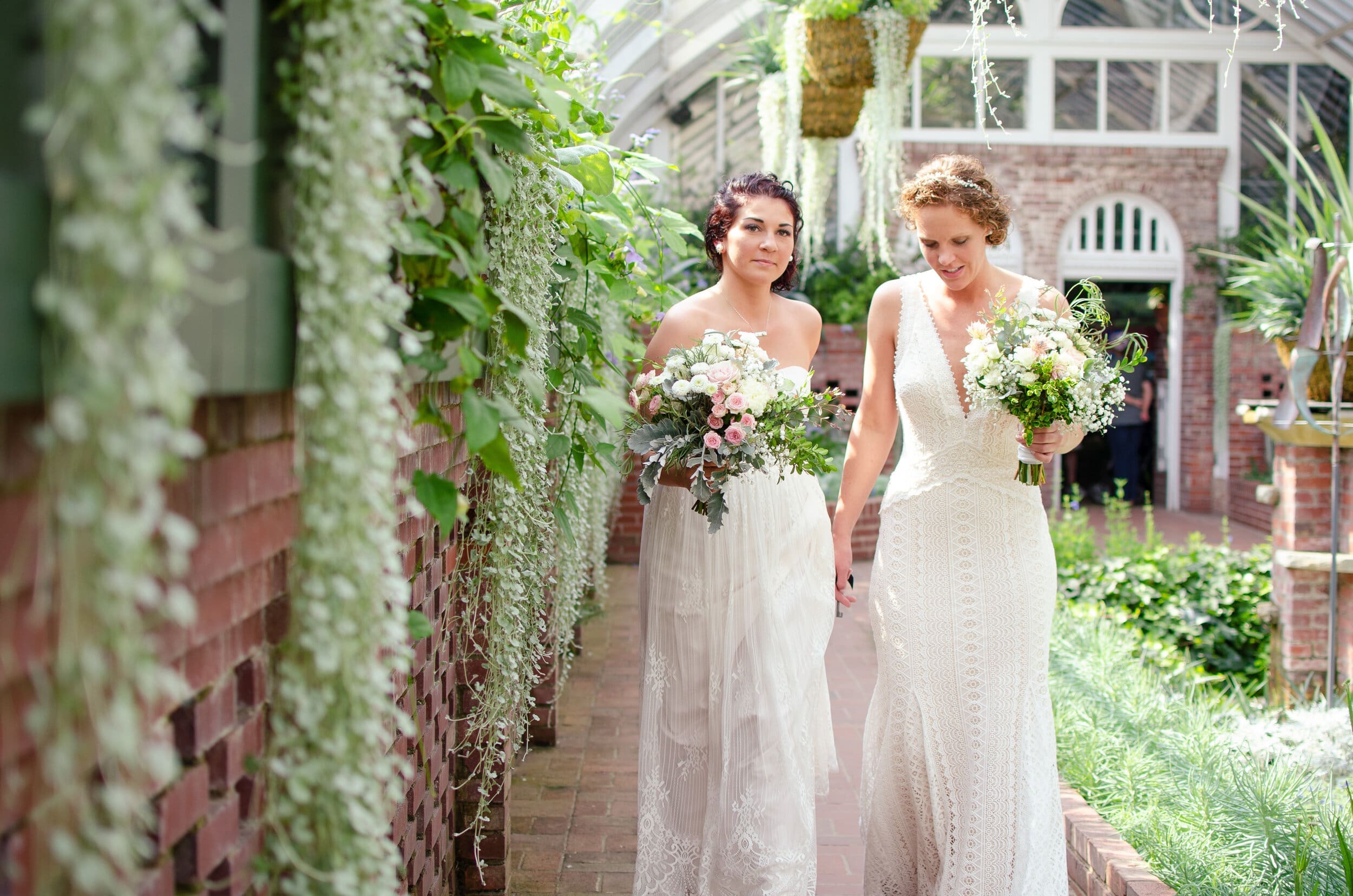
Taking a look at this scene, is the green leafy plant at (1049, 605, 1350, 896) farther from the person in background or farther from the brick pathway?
the person in background

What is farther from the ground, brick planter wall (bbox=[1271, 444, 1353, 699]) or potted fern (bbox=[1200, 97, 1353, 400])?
potted fern (bbox=[1200, 97, 1353, 400])

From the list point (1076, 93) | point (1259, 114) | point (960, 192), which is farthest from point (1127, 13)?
point (960, 192)

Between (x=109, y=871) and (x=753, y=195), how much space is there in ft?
8.31

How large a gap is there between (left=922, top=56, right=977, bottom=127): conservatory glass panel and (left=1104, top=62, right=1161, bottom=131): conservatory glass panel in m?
1.69

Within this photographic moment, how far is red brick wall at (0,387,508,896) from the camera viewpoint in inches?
31.9

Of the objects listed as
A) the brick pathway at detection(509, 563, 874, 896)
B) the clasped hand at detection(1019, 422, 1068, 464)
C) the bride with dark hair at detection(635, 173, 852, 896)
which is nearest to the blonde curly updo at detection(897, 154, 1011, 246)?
the bride with dark hair at detection(635, 173, 852, 896)

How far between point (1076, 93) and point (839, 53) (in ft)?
25.9

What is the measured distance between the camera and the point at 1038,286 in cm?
298

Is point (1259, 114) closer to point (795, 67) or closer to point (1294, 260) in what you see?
point (1294, 260)

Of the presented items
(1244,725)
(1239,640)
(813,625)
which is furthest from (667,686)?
(1239,640)

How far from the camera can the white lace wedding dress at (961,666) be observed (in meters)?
2.80

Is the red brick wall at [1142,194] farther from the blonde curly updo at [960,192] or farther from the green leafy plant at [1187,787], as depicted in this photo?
the blonde curly updo at [960,192]

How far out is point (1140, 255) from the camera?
12672 millimetres

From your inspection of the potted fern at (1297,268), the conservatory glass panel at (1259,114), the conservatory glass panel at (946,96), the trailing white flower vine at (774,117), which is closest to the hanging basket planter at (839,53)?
the trailing white flower vine at (774,117)
